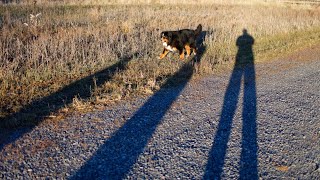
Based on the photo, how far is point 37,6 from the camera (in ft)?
58.4

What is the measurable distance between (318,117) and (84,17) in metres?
12.4

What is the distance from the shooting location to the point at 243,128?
199 inches

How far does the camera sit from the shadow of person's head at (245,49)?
31.7 feet

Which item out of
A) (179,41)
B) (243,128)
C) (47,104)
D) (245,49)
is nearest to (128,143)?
(243,128)

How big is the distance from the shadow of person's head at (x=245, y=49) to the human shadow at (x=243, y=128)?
63 cm

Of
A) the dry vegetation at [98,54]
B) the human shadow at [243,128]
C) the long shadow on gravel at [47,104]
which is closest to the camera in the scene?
the human shadow at [243,128]

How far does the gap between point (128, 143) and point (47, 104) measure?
2.14 metres

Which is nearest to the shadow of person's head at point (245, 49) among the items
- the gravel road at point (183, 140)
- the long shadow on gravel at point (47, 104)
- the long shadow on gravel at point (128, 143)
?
the gravel road at point (183, 140)

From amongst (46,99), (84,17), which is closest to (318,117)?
(46,99)

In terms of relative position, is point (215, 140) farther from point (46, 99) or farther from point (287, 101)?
point (46, 99)

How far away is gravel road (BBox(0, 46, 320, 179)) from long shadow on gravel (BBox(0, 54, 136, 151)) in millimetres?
119

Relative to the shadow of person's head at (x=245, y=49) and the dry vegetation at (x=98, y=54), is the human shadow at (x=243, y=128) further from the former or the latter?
the dry vegetation at (x=98, y=54)

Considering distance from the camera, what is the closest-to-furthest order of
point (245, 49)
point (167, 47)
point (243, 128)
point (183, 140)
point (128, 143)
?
point (128, 143) < point (183, 140) < point (243, 128) < point (167, 47) < point (245, 49)

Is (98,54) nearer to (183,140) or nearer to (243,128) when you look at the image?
(183,140)
